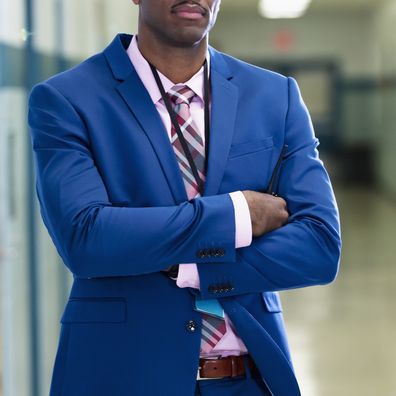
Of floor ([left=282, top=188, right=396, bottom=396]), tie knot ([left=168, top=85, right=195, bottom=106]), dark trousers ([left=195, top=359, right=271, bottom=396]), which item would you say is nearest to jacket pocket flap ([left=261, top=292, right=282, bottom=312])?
dark trousers ([left=195, top=359, right=271, bottom=396])

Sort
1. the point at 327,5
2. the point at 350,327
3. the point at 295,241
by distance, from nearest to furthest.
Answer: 1. the point at 295,241
2. the point at 350,327
3. the point at 327,5

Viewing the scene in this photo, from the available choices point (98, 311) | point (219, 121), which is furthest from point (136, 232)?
point (219, 121)

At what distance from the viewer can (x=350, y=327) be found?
244 inches

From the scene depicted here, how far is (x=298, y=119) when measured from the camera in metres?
1.75

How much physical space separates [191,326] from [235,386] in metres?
0.14

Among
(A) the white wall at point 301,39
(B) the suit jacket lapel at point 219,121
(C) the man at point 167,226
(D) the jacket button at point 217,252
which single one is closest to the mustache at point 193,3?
(C) the man at point 167,226

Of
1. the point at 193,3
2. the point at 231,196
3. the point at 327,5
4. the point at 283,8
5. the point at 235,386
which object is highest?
the point at 327,5

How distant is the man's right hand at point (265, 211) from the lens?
162cm

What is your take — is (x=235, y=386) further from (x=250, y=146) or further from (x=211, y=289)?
(x=250, y=146)

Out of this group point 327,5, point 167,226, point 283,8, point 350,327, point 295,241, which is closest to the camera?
point 167,226

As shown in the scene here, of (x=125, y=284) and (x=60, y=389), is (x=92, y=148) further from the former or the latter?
(x=60, y=389)

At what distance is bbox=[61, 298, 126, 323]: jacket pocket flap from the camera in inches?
62.3

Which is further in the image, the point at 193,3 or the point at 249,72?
the point at 249,72

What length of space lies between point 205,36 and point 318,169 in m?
0.35
